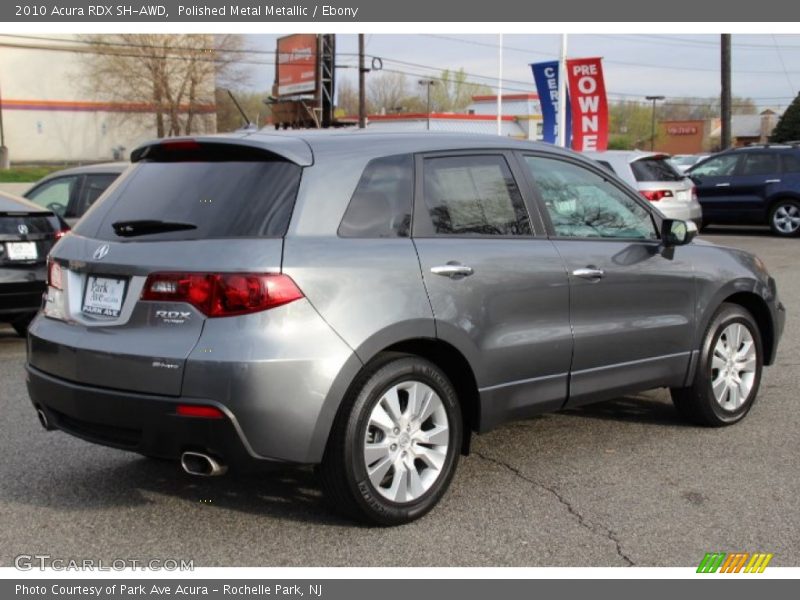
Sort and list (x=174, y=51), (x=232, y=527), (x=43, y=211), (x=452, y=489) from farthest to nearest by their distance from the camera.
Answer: (x=174, y=51)
(x=43, y=211)
(x=452, y=489)
(x=232, y=527)

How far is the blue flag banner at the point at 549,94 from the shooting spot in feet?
77.5

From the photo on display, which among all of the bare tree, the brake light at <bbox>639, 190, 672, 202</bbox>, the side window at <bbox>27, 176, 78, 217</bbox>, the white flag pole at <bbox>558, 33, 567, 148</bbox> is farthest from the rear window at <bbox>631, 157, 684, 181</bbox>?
the bare tree

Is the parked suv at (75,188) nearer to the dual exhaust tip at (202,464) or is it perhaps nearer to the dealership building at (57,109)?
the dual exhaust tip at (202,464)

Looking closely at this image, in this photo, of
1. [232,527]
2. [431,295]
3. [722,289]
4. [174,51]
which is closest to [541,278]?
[431,295]

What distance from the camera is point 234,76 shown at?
198ft

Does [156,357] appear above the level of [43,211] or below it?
below

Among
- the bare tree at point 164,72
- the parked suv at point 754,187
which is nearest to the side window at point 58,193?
the parked suv at point 754,187

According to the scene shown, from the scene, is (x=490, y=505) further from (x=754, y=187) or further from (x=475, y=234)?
(x=754, y=187)

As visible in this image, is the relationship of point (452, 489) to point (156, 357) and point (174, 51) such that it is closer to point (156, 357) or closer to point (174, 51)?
point (156, 357)

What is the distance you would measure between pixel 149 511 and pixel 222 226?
4.91ft

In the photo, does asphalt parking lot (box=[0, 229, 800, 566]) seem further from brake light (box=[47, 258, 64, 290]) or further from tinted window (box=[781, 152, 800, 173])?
tinted window (box=[781, 152, 800, 173])

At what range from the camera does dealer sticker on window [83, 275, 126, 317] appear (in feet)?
13.2

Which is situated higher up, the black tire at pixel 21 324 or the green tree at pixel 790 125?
the green tree at pixel 790 125

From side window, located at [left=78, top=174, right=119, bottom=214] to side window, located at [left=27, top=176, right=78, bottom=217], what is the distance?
181 mm
